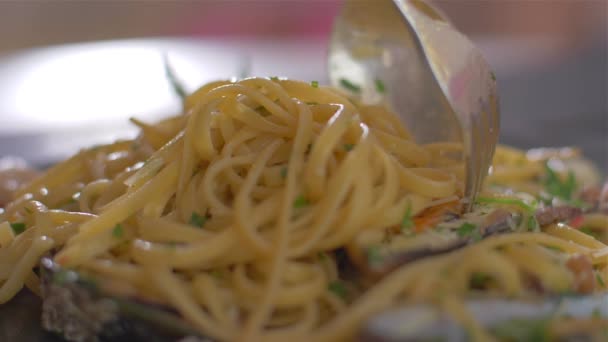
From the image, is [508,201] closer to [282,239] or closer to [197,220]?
[282,239]

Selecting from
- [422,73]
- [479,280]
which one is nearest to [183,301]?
[479,280]

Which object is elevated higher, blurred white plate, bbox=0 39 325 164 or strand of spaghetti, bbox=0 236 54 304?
strand of spaghetti, bbox=0 236 54 304

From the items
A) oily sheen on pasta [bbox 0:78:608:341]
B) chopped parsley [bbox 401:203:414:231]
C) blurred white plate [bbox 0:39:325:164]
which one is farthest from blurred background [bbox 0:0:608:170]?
chopped parsley [bbox 401:203:414:231]

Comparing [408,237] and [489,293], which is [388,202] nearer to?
[408,237]

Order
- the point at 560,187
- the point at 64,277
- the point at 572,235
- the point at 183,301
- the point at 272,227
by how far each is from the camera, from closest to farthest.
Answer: the point at 183,301 → the point at 64,277 → the point at 272,227 → the point at 572,235 → the point at 560,187

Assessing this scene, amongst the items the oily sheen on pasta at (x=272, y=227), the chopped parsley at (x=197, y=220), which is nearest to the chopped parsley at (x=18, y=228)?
the oily sheen on pasta at (x=272, y=227)

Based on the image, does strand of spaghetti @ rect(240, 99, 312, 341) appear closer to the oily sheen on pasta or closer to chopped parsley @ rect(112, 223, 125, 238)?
the oily sheen on pasta

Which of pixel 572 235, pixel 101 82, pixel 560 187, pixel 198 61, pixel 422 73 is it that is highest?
pixel 422 73
